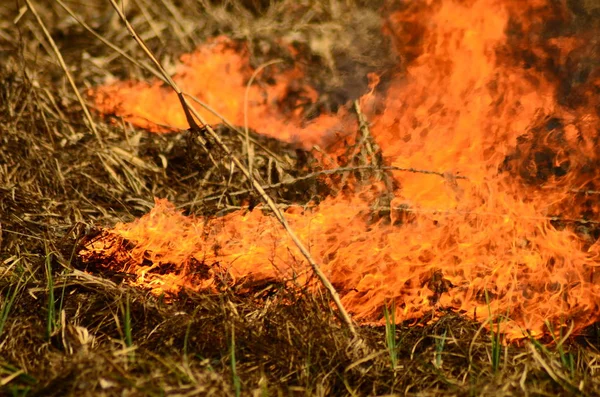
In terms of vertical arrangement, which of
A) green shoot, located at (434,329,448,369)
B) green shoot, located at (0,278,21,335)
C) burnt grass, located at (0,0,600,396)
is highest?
green shoot, located at (0,278,21,335)

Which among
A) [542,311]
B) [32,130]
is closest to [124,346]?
[542,311]

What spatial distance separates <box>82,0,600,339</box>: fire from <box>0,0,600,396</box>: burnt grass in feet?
0.40

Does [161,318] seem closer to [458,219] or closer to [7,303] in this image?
[7,303]

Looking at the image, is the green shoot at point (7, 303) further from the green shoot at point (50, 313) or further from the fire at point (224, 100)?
the fire at point (224, 100)

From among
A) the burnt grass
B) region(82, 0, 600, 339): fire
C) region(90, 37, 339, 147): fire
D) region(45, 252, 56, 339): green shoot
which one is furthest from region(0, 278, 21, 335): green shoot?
region(90, 37, 339, 147): fire

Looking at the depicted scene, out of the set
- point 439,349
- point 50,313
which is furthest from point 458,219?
point 50,313

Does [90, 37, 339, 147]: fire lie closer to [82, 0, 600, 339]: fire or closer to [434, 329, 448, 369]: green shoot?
[82, 0, 600, 339]: fire

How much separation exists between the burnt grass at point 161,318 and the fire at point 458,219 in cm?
12

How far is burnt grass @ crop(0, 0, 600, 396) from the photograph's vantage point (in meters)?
2.08

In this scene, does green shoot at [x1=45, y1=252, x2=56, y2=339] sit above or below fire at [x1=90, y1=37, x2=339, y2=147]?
above

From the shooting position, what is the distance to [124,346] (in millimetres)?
2139

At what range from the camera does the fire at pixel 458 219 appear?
2721mm

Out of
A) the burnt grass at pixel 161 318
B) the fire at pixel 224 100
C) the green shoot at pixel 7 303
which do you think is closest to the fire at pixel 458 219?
the burnt grass at pixel 161 318

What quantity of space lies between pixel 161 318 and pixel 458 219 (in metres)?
1.28
